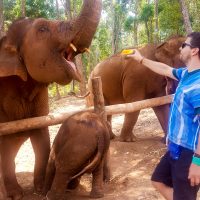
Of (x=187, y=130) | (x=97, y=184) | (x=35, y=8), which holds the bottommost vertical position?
(x=97, y=184)

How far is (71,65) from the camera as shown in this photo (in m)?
4.32

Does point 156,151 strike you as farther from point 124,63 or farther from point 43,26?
point 43,26

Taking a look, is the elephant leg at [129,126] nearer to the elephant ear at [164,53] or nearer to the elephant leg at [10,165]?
the elephant ear at [164,53]

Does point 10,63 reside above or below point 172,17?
above

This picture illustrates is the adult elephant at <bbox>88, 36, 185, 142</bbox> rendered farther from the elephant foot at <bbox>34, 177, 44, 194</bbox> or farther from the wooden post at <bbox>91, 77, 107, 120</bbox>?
the elephant foot at <bbox>34, 177, 44, 194</bbox>

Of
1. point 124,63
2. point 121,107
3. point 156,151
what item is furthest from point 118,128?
point 121,107

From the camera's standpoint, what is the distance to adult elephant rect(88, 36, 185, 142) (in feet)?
24.1

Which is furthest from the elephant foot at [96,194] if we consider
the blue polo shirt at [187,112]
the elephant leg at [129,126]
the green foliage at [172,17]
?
the green foliage at [172,17]

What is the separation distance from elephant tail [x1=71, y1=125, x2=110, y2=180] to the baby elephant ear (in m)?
1.11

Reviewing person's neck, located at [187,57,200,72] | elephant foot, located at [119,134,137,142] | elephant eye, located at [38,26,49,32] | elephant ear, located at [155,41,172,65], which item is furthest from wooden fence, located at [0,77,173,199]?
person's neck, located at [187,57,200,72]

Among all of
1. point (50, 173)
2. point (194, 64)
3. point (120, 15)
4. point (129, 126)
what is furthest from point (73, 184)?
point (120, 15)

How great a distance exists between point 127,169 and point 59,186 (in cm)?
180

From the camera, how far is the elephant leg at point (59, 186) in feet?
15.1

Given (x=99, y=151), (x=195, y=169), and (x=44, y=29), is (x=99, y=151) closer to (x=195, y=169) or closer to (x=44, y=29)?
(x=44, y=29)
